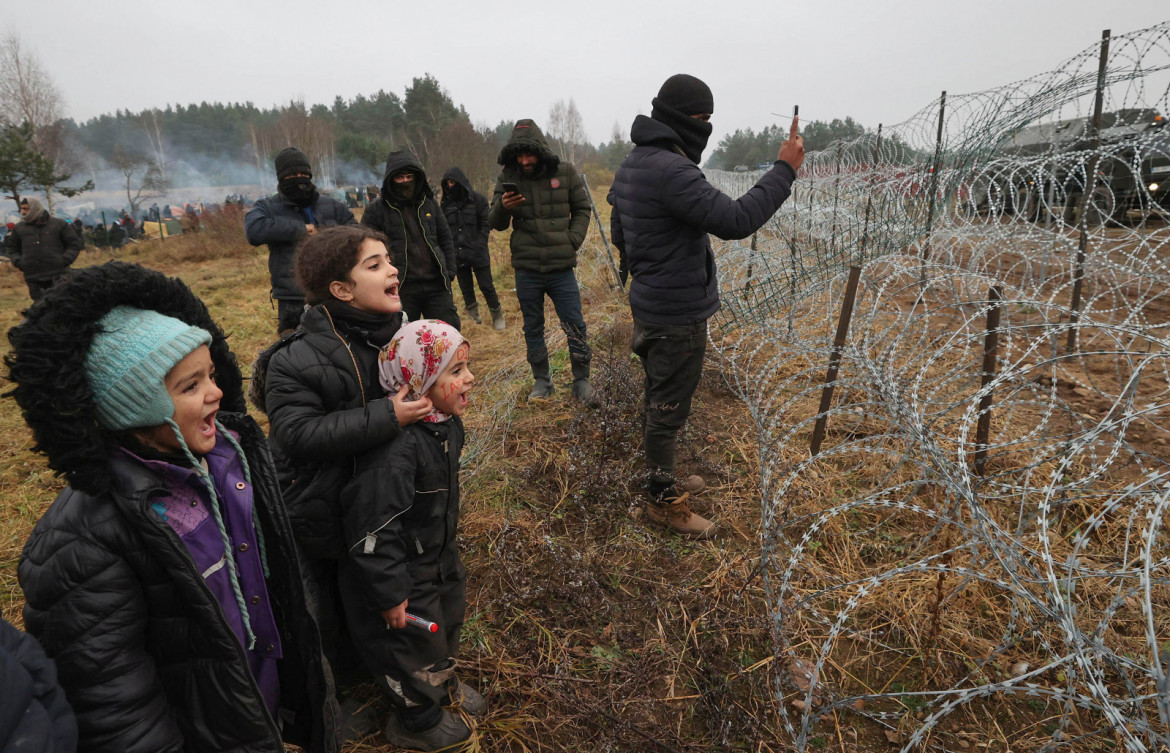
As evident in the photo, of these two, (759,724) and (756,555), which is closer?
(759,724)

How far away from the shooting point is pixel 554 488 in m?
3.52

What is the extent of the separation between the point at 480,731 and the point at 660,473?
1.42 m

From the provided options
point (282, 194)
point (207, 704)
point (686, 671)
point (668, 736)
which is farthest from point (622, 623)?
point (282, 194)

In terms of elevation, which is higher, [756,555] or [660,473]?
[660,473]

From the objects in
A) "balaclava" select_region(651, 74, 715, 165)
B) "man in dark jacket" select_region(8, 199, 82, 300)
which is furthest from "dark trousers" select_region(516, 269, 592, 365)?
"man in dark jacket" select_region(8, 199, 82, 300)

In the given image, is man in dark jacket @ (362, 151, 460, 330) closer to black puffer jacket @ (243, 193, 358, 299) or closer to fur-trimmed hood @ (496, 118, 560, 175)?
black puffer jacket @ (243, 193, 358, 299)

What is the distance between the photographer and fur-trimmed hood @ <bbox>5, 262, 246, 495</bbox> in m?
1.03

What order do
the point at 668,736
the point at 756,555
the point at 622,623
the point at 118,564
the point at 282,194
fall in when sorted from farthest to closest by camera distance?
the point at 282,194
the point at 756,555
the point at 622,623
the point at 668,736
the point at 118,564

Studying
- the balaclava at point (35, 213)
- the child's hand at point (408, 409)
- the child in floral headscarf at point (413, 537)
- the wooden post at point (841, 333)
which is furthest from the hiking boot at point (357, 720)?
the balaclava at point (35, 213)

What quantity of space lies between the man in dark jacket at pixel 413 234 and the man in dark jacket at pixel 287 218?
34 centimetres

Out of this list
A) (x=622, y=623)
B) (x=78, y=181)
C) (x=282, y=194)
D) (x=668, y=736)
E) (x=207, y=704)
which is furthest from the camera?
(x=78, y=181)

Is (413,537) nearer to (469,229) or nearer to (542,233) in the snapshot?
(542,233)

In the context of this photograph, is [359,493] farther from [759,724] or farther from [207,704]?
[759,724]

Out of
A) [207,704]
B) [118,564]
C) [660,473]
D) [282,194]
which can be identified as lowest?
[660,473]
